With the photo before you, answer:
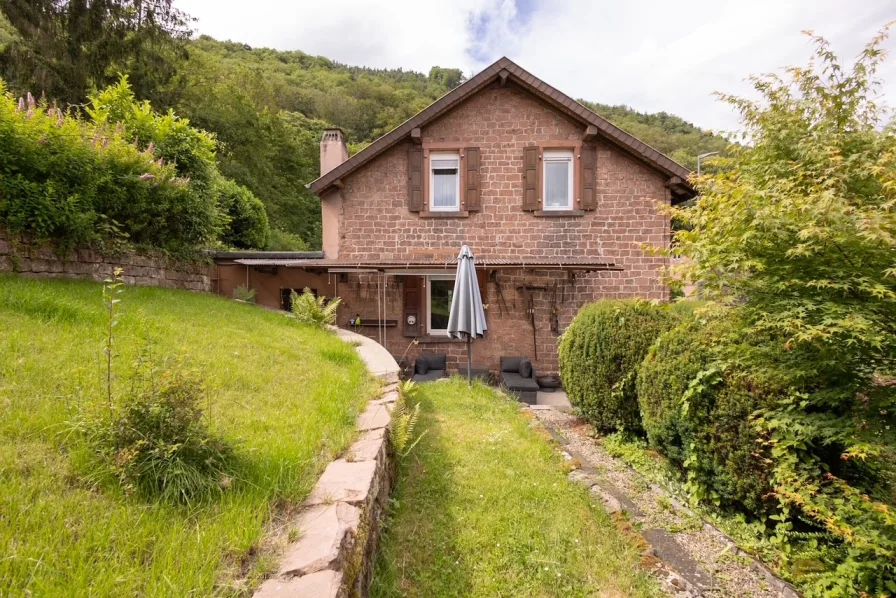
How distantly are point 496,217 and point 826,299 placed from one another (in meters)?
7.88

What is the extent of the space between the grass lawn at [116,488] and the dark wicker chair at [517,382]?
441 cm

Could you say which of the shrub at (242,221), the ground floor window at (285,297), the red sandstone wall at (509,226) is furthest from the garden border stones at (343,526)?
the shrub at (242,221)

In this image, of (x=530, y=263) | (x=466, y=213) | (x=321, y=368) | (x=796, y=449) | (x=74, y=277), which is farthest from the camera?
(x=466, y=213)

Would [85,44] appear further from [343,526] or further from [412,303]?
[343,526]

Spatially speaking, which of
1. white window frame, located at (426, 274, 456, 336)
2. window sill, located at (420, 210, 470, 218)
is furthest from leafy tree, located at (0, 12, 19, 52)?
white window frame, located at (426, 274, 456, 336)

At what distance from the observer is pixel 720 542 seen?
3.41 meters

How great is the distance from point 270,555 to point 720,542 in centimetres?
359

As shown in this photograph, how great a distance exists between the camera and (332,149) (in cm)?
1155

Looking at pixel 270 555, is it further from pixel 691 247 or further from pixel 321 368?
pixel 691 247

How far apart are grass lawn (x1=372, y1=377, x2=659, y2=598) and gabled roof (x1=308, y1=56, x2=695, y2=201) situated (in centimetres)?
778

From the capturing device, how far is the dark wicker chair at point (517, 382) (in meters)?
8.67

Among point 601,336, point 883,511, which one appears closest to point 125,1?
point 601,336

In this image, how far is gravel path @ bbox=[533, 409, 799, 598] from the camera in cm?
290

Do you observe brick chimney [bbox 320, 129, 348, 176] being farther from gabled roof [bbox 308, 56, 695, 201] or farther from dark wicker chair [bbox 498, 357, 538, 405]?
dark wicker chair [bbox 498, 357, 538, 405]
